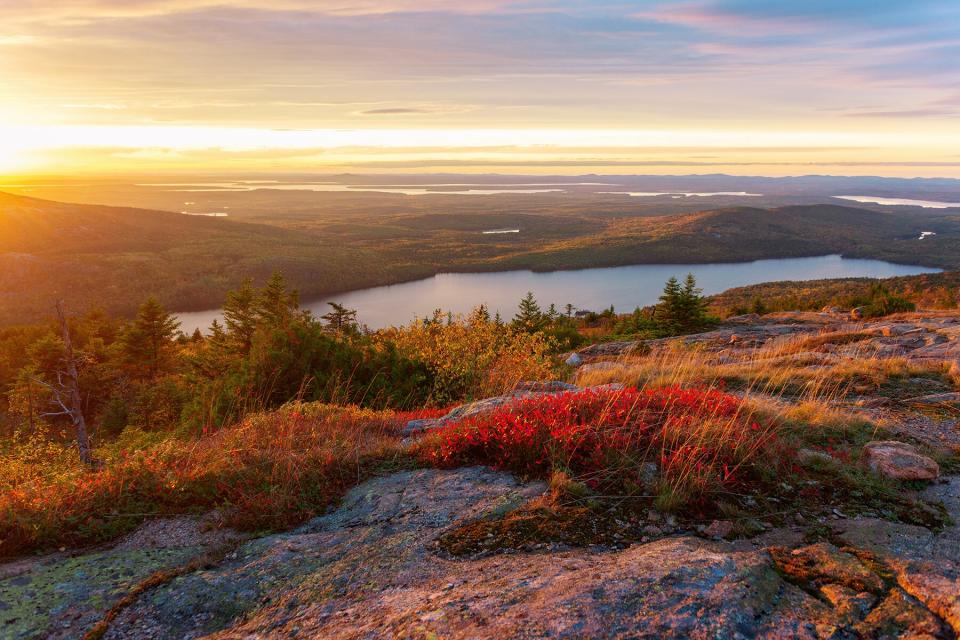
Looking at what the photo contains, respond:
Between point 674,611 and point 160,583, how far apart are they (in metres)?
3.53

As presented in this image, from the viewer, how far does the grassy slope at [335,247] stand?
95.4 m

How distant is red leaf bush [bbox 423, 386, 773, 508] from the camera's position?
4.80 metres

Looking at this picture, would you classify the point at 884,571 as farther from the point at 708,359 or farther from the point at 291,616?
the point at 708,359

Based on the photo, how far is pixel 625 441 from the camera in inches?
208

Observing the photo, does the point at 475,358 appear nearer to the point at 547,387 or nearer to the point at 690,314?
the point at 547,387

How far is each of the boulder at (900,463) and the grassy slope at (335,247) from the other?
3894 inches

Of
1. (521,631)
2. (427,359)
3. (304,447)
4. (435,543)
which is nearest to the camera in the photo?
Result: (521,631)

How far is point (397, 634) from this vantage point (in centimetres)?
287

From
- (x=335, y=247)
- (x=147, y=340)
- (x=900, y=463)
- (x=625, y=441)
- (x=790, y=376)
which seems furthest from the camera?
(x=335, y=247)

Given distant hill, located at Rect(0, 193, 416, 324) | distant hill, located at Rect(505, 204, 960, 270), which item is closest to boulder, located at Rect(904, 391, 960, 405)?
distant hill, located at Rect(0, 193, 416, 324)

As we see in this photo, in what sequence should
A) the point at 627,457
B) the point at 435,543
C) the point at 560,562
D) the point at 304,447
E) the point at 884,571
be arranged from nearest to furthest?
the point at 884,571 → the point at 560,562 → the point at 435,543 → the point at 627,457 → the point at 304,447

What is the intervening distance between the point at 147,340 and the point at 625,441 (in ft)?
100

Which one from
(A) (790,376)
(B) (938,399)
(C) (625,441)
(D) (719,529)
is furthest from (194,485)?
(B) (938,399)

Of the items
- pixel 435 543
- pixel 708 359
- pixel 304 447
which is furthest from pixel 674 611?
pixel 708 359
